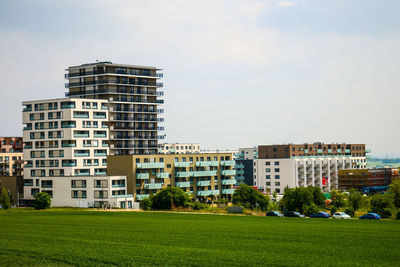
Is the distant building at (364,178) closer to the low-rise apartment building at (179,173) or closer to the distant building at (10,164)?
the low-rise apartment building at (179,173)

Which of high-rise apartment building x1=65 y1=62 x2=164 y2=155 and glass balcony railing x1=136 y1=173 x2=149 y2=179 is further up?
high-rise apartment building x1=65 y1=62 x2=164 y2=155

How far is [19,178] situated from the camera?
153 m

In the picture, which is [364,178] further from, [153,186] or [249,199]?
[153,186]

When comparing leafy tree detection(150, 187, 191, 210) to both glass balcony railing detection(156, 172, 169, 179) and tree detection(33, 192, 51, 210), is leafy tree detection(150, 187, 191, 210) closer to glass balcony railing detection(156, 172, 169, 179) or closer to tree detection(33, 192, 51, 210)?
glass balcony railing detection(156, 172, 169, 179)

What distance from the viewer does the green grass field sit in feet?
171

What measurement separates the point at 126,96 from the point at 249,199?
4890cm

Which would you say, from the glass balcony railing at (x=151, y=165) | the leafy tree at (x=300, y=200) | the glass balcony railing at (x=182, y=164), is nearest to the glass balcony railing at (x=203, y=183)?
the glass balcony railing at (x=182, y=164)

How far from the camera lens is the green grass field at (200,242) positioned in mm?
51969

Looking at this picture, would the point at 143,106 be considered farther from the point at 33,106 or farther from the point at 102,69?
the point at 33,106

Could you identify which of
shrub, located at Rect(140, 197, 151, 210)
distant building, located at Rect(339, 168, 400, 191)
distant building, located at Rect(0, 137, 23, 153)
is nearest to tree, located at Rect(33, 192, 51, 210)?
shrub, located at Rect(140, 197, 151, 210)

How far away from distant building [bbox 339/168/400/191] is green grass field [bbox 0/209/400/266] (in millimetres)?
104459

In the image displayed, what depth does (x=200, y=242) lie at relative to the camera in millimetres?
64250

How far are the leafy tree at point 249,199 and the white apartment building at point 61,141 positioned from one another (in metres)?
36.0

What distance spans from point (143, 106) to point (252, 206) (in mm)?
48615
